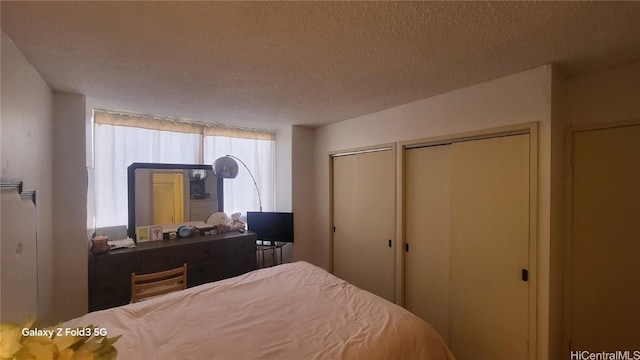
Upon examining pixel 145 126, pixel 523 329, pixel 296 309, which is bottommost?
pixel 523 329

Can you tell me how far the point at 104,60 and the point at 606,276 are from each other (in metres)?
3.57

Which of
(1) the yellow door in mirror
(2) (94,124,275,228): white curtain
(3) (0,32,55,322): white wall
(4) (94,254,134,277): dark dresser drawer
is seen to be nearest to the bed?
(3) (0,32,55,322): white wall

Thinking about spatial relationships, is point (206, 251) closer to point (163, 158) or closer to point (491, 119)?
point (163, 158)

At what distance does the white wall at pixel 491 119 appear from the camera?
168cm

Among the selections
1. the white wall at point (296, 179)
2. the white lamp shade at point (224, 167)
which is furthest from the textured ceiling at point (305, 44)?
the white wall at point (296, 179)

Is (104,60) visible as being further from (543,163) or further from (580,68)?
(580,68)

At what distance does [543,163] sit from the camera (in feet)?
5.59

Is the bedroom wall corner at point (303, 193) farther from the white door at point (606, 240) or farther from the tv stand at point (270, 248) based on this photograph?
the white door at point (606, 240)

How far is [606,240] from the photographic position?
5.69ft

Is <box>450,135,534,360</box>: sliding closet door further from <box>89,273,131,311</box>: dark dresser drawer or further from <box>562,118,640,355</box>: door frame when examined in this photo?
<box>89,273,131,311</box>: dark dresser drawer

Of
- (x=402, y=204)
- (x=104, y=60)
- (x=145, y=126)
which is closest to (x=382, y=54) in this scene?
(x=402, y=204)

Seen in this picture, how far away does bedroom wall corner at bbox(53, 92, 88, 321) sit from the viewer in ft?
7.01

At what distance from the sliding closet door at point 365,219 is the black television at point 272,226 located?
24.5 inches

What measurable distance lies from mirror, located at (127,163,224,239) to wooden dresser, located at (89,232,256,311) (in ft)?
1.05
